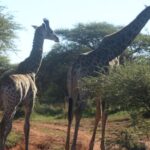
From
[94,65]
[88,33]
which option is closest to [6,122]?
[94,65]

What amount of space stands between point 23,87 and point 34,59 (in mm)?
1047

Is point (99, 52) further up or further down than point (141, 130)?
further up

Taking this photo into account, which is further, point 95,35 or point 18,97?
point 95,35

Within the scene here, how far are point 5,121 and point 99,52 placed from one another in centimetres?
215

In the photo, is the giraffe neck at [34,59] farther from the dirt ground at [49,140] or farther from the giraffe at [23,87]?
the dirt ground at [49,140]

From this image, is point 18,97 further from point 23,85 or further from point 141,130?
point 141,130

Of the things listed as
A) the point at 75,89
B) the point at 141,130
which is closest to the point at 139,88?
the point at 141,130

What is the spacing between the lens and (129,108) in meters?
8.31

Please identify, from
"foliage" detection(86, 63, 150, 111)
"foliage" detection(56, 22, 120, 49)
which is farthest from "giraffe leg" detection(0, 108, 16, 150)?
"foliage" detection(56, 22, 120, 49)

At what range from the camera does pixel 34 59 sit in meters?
10.5

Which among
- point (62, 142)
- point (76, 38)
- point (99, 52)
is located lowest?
point (62, 142)

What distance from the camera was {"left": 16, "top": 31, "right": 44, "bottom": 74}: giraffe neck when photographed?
10.3 metres

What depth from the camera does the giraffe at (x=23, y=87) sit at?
30.1 feet

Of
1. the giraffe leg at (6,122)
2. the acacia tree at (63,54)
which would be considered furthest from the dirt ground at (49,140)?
the acacia tree at (63,54)
